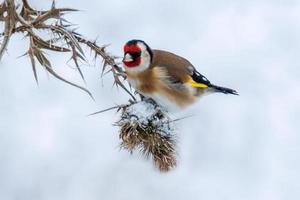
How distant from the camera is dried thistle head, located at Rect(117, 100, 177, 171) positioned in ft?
4.95

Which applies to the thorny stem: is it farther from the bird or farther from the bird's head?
the bird

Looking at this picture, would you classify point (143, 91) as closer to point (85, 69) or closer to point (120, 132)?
point (120, 132)

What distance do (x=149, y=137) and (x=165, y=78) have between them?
53 centimetres

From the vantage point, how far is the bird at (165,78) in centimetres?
195

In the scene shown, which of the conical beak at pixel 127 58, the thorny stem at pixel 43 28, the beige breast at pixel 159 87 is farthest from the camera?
the beige breast at pixel 159 87

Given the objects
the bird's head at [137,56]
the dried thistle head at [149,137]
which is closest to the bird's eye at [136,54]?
the bird's head at [137,56]

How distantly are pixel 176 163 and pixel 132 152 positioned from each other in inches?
4.2

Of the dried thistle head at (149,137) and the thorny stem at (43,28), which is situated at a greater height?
the thorny stem at (43,28)

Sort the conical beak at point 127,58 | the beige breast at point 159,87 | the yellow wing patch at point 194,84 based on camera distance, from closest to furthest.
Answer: the conical beak at point 127,58 < the beige breast at point 159,87 < the yellow wing patch at point 194,84

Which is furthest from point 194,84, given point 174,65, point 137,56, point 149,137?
point 149,137

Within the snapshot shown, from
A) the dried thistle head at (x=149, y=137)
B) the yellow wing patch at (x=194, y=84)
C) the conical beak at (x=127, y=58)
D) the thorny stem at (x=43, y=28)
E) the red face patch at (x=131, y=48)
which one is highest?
the red face patch at (x=131, y=48)

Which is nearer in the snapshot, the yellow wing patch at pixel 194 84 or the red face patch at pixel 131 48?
the red face patch at pixel 131 48

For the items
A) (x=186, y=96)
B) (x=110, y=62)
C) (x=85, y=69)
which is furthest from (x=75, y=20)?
(x=110, y=62)

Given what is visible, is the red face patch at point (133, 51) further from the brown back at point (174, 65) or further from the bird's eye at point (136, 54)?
the brown back at point (174, 65)
